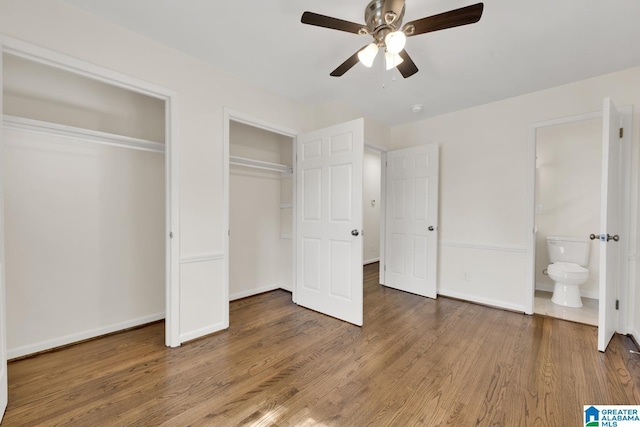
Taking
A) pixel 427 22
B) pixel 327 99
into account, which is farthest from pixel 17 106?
pixel 427 22

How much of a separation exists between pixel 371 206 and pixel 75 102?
488 centimetres

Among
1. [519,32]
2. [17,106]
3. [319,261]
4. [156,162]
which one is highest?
[519,32]

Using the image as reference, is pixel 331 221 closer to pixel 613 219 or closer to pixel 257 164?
pixel 257 164

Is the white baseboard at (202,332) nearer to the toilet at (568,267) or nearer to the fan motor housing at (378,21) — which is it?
the fan motor housing at (378,21)

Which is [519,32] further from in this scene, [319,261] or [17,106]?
[17,106]

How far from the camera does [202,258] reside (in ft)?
8.11

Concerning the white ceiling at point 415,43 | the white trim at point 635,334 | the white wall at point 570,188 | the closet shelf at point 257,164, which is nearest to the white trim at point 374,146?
the white ceiling at point 415,43

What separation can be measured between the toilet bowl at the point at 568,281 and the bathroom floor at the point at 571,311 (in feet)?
0.30

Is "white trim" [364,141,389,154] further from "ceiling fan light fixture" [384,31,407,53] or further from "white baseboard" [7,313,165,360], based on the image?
"white baseboard" [7,313,165,360]

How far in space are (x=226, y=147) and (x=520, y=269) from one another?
11.4 ft

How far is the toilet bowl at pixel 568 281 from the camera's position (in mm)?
3215

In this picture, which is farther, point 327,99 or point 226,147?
point 327,99

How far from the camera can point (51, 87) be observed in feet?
7.19

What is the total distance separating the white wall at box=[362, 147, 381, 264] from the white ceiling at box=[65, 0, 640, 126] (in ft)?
8.87
